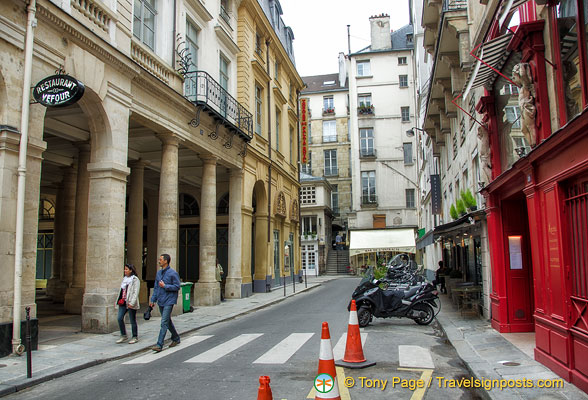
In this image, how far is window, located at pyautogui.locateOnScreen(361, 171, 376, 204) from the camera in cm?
4559

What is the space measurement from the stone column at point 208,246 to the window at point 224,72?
3714mm

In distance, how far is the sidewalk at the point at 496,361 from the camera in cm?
555

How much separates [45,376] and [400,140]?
140 ft

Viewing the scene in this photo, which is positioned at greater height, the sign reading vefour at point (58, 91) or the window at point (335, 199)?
the window at point (335, 199)

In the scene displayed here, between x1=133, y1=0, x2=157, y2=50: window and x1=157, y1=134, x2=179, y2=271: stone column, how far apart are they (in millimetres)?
2872

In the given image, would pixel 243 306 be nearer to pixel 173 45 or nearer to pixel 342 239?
pixel 173 45

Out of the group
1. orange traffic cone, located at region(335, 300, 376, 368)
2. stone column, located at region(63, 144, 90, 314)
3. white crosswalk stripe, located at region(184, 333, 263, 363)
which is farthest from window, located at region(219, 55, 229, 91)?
orange traffic cone, located at region(335, 300, 376, 368)

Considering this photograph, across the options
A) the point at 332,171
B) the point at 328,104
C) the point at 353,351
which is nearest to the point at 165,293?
the point at 353,351

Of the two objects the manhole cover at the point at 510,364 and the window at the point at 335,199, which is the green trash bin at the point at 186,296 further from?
the window at the point at 335,199

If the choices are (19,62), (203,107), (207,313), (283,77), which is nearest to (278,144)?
(283,77)

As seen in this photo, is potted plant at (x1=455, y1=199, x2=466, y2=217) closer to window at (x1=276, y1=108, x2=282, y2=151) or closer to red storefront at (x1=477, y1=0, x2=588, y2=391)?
red storefront at (x1=477, y1=0, x2=588, y2=391)

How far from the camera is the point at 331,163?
52.1 meters

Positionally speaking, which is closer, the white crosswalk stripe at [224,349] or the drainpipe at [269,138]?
the white crosswalk stripe at [224,349]

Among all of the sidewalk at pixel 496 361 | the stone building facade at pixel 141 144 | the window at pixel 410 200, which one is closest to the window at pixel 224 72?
the stone building facade at pixel 141 144
